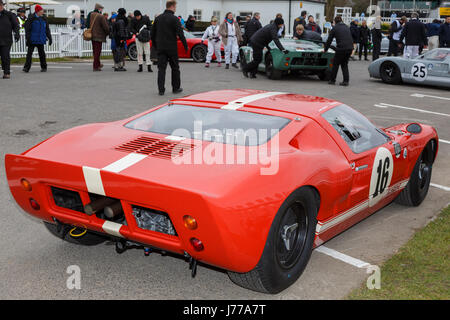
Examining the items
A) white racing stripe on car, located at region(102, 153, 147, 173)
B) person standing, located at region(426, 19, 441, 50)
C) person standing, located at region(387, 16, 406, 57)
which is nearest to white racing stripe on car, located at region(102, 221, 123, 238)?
white racing stripe on car, located at region(102, 153, 147, 173)

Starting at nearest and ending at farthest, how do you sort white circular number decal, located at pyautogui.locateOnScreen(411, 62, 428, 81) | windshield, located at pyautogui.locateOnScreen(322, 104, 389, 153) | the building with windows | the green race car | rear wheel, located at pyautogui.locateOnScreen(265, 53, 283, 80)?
windshield, located at pyautogui.locateOnScreen(322, 104, 389, 153) < white circular number decal, located at pyautogui.locateOnScreen(411, 62, 428, 81) < the green race car < rear wheel, located at pyautogui.locateOnScreen(265, 53, 283, 80) < the building with windows

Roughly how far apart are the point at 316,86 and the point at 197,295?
1121 centimetres

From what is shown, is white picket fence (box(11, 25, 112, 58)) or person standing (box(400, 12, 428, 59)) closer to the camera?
person standing (box(400, 12, 428, 59))

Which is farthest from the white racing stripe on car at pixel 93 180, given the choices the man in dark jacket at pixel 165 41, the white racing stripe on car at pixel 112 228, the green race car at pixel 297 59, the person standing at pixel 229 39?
the person standing at pixel 229 39

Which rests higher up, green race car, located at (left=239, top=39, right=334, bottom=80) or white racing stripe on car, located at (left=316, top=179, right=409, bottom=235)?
green race car, located at (left=239, top=39, right=334, bottom=80)

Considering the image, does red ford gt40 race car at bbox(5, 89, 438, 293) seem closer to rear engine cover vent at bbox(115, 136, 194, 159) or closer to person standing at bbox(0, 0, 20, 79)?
rear engine cover vent at bbox(115, 136, 194, 159)

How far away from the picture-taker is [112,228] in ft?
10.8

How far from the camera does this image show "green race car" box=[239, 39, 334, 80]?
1445 centimetres

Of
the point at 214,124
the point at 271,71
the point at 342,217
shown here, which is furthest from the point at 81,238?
the point at 271,71

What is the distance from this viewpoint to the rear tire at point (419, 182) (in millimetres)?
5125

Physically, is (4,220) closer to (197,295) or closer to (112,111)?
(197,295)

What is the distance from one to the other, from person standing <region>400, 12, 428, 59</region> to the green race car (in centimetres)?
424

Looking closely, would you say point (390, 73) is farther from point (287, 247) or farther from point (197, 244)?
point (197, 244)
